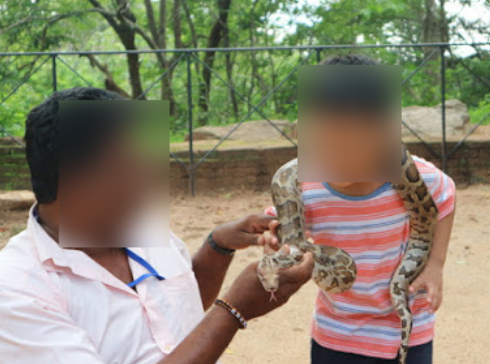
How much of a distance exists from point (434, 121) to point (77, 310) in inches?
340

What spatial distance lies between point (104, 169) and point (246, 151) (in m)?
7.12

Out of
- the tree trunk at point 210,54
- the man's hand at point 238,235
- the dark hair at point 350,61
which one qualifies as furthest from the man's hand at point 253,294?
the tree trunk at point 210,54

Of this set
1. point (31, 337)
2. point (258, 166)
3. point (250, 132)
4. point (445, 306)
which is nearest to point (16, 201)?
point (258, 166)

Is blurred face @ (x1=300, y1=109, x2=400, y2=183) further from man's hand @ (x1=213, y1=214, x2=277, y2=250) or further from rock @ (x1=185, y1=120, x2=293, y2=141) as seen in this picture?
rock @ (x1=185, y1=120, x2=293, y2=141)

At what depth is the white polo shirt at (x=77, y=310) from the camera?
154cm

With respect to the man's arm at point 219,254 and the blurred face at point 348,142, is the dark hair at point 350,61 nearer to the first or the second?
the blurred face at point 348,142

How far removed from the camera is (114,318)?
5.63 feet

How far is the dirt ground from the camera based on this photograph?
163 inches

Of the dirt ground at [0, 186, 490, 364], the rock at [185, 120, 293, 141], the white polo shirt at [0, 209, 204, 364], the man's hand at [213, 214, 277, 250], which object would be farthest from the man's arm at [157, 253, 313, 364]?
the rock at [185, 120, 293, 141]

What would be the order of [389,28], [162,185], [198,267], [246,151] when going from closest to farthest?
[162,185]
[198,267]
[246,151]
[389,28]

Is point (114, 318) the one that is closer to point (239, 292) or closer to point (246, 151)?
point (239, 292)

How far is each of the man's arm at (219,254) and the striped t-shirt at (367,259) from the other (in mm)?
233

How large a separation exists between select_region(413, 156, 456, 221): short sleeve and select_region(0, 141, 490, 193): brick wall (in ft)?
20.6

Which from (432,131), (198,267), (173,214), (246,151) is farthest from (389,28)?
(198,267)
